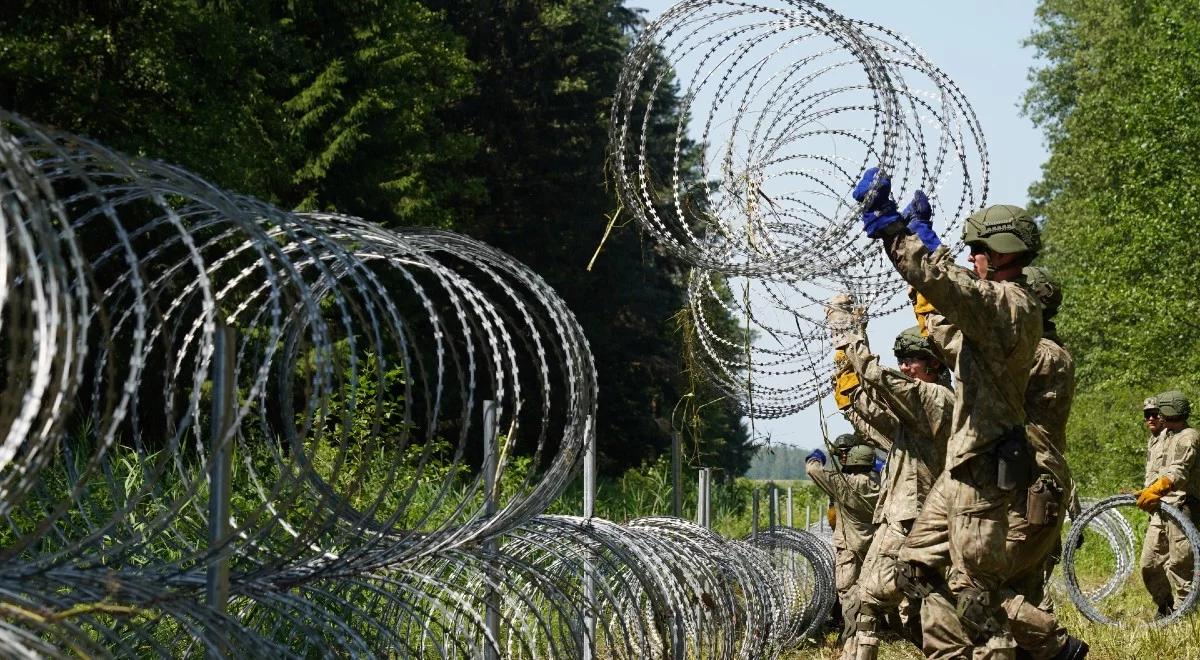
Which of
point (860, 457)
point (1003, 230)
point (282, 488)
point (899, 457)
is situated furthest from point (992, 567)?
point (860, 457)

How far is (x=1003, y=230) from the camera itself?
21.8ft

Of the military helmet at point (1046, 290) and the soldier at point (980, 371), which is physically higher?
the military helmet at point (1046, 290)

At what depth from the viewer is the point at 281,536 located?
8617mm

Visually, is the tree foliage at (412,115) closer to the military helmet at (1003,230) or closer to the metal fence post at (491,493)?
the military helmet at (1003,230)

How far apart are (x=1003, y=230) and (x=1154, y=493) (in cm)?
664

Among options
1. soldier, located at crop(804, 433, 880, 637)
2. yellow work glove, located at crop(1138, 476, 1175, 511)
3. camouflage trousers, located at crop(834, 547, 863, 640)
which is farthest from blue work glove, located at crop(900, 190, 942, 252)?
yellow work glove, located at crop(1138, 476, 1175, 511)

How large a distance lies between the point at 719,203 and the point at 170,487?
12.9 feet

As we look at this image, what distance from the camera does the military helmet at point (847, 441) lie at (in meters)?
12.2

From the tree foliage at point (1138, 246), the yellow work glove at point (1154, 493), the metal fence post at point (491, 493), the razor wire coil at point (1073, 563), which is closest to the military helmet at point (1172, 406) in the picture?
the yellow work glove at point (1154, 493)

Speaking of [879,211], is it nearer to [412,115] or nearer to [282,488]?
[282,488]

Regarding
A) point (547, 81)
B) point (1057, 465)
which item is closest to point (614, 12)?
point (547, 81)

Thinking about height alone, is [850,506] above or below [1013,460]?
below

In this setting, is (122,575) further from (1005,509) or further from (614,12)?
(614,12)

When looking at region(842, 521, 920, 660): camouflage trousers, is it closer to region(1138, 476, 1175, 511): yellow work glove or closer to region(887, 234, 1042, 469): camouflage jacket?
region(887, 234, 1042, 469): camouflage jacket
